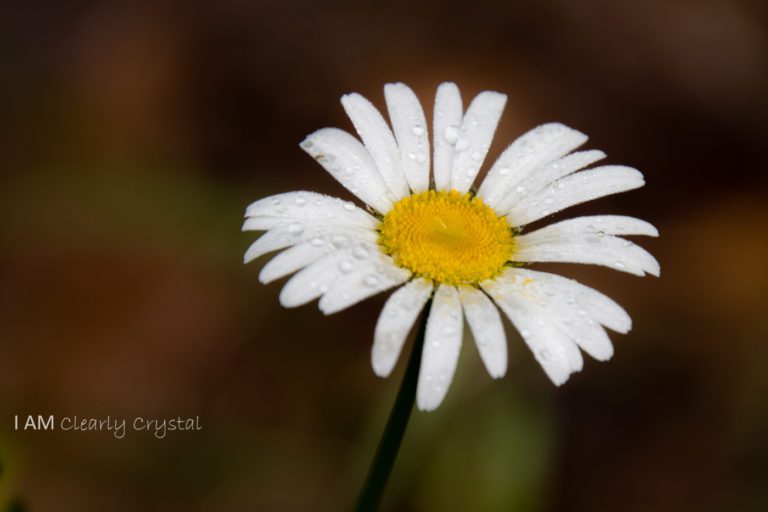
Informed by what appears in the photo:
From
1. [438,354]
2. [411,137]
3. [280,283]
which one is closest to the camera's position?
[438,354]

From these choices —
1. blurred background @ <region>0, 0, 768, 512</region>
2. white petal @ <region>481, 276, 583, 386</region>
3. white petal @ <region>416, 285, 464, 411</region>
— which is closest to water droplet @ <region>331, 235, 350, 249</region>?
white petal @ <region>416, 285, 464, 411</region>

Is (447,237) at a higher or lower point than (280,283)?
higher

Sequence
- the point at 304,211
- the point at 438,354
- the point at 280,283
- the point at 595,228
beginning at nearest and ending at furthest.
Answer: the point at 438,354, the point at 304,211, the point at 595,228, the point at 280,283

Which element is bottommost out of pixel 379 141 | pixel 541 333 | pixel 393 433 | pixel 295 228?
pixel 393 433

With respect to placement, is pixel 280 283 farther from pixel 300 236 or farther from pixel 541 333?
pixel 541 333

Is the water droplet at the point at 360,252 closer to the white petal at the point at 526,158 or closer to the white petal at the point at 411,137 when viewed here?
the white petal at the point at 411,137

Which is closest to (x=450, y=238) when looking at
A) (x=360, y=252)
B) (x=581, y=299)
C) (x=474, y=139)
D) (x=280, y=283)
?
(x=360, y=252)
